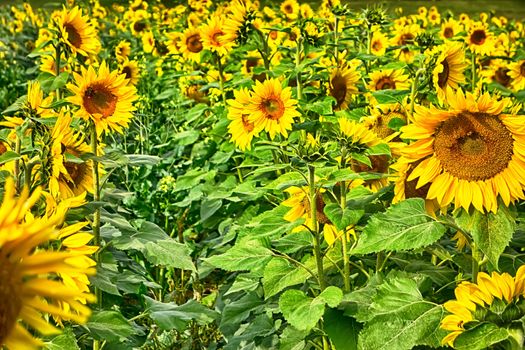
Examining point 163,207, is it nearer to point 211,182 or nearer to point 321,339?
point 211,182

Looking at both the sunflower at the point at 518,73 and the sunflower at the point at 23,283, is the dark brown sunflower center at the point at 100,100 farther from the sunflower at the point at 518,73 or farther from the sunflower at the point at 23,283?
the sunflower at the point at 518,73

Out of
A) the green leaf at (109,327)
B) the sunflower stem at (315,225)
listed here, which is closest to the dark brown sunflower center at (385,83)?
the sunflower stem at (315,225)

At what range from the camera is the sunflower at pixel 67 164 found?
1920mm

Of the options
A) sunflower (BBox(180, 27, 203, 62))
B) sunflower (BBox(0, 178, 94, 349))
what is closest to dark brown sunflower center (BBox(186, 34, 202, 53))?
sunflower (BBox(180, 27, 203, 62))

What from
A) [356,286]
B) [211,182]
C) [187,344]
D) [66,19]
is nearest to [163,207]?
[211,182]

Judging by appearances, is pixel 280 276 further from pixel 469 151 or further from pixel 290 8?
pixel 290 8

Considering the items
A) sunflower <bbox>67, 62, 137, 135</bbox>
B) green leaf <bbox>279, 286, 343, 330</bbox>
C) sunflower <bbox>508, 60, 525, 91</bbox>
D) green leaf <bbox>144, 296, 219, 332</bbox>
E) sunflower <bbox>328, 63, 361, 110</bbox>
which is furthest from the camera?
sunflower <bbox>508, 60, 525, 91</bbox>

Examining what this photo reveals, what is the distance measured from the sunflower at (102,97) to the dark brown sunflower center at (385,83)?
50.4 inches

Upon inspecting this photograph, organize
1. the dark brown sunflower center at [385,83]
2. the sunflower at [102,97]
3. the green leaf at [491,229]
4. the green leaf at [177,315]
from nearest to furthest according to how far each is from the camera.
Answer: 1. the green leaf at [491,229]
2. the green leaf at [177,315]
3. the sunflower at [102,97]
4. the dark brown sunflower center at [385,83]

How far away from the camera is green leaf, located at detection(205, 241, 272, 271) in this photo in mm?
2125

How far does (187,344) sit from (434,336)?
66.4 inches

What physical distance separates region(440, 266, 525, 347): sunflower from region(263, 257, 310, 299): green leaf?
0.58 m

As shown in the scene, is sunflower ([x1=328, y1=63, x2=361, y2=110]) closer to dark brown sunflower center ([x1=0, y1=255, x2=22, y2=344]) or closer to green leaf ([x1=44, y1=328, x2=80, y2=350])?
green leaf ([x1=44, y1=328, x2=80, y2=350])

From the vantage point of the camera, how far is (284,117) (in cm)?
278
